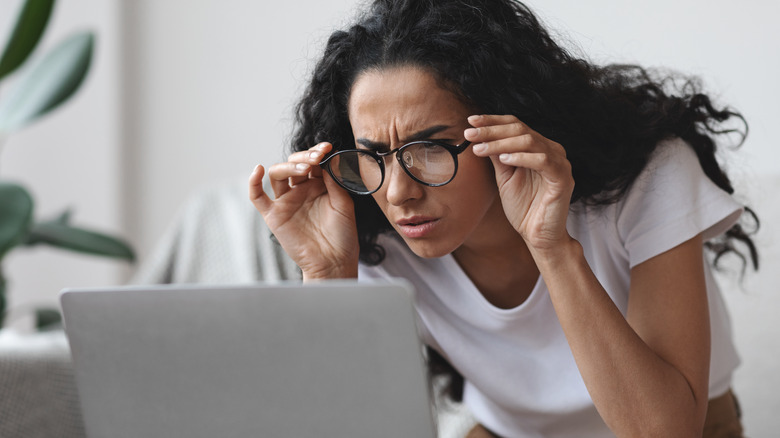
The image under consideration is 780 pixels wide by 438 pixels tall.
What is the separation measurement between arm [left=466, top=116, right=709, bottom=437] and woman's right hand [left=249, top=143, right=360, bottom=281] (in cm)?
25

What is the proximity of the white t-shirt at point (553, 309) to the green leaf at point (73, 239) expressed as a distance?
899 millimetres

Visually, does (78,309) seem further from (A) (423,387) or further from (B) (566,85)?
(B) (566,85)

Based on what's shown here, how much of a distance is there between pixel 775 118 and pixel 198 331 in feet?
4.62

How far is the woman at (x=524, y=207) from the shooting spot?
87cm

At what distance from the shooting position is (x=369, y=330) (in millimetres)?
622

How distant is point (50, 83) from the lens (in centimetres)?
172

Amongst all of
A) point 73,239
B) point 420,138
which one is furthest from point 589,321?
point 73,239

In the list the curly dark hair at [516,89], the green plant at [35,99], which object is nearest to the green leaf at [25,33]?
the green plant at [35,99]

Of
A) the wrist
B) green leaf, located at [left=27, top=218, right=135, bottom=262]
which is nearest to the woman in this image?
the wrist

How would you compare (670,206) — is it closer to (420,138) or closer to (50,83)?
(420,138)

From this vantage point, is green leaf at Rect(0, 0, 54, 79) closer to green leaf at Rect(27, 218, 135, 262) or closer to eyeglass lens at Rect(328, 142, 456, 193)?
green leaf at Rect(27, 218, 135, 262)

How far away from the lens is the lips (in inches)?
37.0

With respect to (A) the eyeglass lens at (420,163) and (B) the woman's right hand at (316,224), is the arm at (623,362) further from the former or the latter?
(B) the woman's right hand at (316,224)

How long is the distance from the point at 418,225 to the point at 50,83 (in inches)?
45.6
